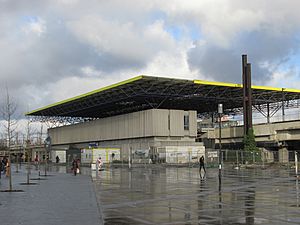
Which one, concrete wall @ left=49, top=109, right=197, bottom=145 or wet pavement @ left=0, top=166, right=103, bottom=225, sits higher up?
concrete wall @ left=49, top=109, right=197, bottom=145

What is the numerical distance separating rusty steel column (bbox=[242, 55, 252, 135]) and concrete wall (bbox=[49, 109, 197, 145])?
10.4 m

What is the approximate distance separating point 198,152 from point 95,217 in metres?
55.4

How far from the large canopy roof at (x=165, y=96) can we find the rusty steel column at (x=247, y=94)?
67.1 inches

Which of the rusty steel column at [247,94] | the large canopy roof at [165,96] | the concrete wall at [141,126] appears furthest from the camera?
the concrete wall at [141,126]

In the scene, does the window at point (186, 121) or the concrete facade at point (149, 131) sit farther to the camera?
the window at point (186, 121)

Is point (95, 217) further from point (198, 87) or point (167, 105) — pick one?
point (167, 105)

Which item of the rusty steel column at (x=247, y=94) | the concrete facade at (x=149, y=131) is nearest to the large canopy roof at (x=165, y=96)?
the rusty steel column at (x=247, y=94)

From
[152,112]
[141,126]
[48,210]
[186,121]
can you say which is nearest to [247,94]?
[186,121]

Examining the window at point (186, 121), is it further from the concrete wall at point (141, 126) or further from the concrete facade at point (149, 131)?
the concrete wall at point (141, 126)

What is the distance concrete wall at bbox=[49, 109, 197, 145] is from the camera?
78938 millimetres

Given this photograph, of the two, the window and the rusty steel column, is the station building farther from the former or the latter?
the rusty steel column

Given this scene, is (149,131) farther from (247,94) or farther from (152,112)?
(247,94)

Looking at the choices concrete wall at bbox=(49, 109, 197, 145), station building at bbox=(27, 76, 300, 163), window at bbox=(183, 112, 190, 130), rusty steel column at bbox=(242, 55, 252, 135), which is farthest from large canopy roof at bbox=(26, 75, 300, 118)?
window at bbox=(183, 112, 190, 130)

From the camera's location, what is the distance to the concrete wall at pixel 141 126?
78.9 metres
